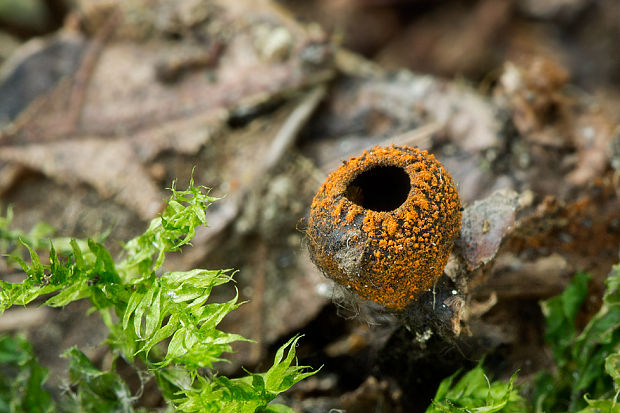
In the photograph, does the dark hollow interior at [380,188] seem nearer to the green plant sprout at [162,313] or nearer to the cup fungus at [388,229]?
the cup fungus at [388,229]

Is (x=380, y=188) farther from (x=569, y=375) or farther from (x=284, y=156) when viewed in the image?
(x=284, y=156)

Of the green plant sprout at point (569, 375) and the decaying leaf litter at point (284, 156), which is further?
the decaying leaf litter at point (284, 156)

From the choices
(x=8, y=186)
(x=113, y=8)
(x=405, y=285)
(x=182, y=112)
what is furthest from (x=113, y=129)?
(x=405, y=285)

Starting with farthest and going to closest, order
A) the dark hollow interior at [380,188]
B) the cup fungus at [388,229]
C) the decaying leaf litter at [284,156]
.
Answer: the decaying leaf litter at [284,156] < the dark hollow interior at [380,188] < the cup fungus at [388,229]

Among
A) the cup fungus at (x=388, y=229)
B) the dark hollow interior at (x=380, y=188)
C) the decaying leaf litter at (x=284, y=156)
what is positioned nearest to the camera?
the cup fungus at (x=388, y=229)

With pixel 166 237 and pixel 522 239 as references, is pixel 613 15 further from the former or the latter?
pixel 166 237

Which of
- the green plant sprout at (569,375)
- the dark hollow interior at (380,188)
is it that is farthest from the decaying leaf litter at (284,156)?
the dark hollow interior at (380,188)
